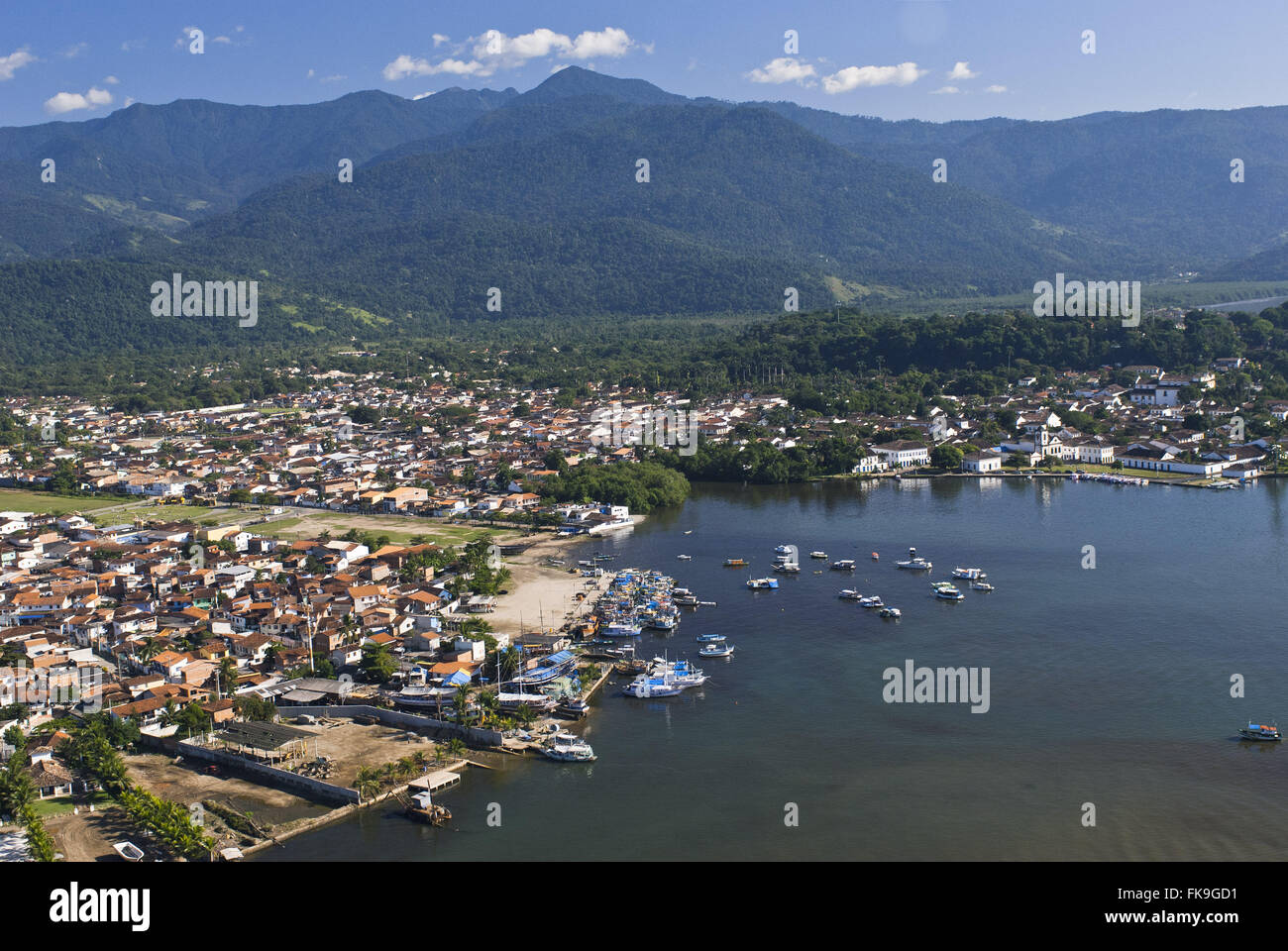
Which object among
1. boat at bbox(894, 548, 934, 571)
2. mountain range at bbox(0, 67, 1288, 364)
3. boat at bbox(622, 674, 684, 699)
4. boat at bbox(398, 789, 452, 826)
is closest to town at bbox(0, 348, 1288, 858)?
boat at bbox(398, 789, 452, 826)

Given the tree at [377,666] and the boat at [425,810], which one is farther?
the tree at [377,666]

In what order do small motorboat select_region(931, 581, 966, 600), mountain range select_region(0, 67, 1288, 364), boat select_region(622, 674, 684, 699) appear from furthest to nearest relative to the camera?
mountain range select_region(0, 67, 1288, 364) < small motorboat select_region(931, 581, 966, 600) < boat select_region(622, 674, 684, 699)

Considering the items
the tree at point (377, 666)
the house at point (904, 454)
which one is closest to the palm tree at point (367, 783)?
the tree at point (377, 666)

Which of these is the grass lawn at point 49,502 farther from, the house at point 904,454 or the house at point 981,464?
the house at point 981,464

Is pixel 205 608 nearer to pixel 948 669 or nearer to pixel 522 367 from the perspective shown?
pixel 948 669

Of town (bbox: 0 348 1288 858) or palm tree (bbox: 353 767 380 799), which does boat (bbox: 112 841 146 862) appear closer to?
town (bbox: 0 348 1288 858)
